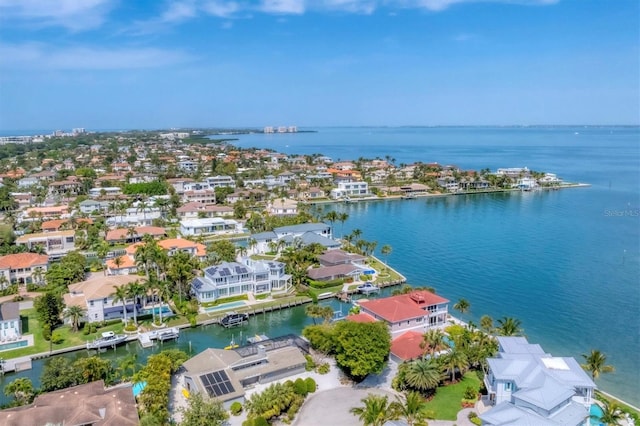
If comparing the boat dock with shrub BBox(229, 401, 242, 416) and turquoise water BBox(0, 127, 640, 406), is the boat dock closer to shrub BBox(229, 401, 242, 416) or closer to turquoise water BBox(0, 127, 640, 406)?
turquoise water BBox(0, 127, 640, 406)

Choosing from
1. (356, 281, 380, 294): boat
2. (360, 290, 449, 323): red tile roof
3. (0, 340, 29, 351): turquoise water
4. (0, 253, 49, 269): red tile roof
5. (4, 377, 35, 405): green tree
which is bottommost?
(0, 340, 29, 351): turquoise water

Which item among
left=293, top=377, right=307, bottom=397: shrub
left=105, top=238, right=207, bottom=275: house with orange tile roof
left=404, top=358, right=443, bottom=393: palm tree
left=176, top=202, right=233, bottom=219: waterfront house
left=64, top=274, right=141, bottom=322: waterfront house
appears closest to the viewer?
left=404, top=358, right=443, bottom=393: palm tree

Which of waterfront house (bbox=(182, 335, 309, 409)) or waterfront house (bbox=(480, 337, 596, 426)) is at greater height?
waterfront house (bbox=(480, 337, 596, 426))

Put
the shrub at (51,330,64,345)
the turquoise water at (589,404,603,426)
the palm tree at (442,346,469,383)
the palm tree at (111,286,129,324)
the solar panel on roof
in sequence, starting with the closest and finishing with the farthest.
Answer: the turquoise water at (589,404,603,426) < the solar panel on roof < the palm tree at (442,346,469,383) < the shrub at (51,330,64,345) < the palm tree at (111,286,129,324)

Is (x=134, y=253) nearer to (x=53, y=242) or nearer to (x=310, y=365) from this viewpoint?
(x=53, y=242)

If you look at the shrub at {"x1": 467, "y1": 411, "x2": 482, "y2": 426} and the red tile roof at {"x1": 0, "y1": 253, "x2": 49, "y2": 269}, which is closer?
the shrub at {"x1": 467, "y1": 411, "x2": 482, "y2": 426}

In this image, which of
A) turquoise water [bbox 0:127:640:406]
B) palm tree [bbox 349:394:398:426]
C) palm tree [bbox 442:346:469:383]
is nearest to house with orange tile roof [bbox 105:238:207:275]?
turquoise water [bbox 0:127:640:406]

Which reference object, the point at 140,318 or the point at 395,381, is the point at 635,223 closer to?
the point at 395,381

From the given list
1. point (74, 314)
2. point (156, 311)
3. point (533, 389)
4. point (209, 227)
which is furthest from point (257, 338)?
point (209, 227)
